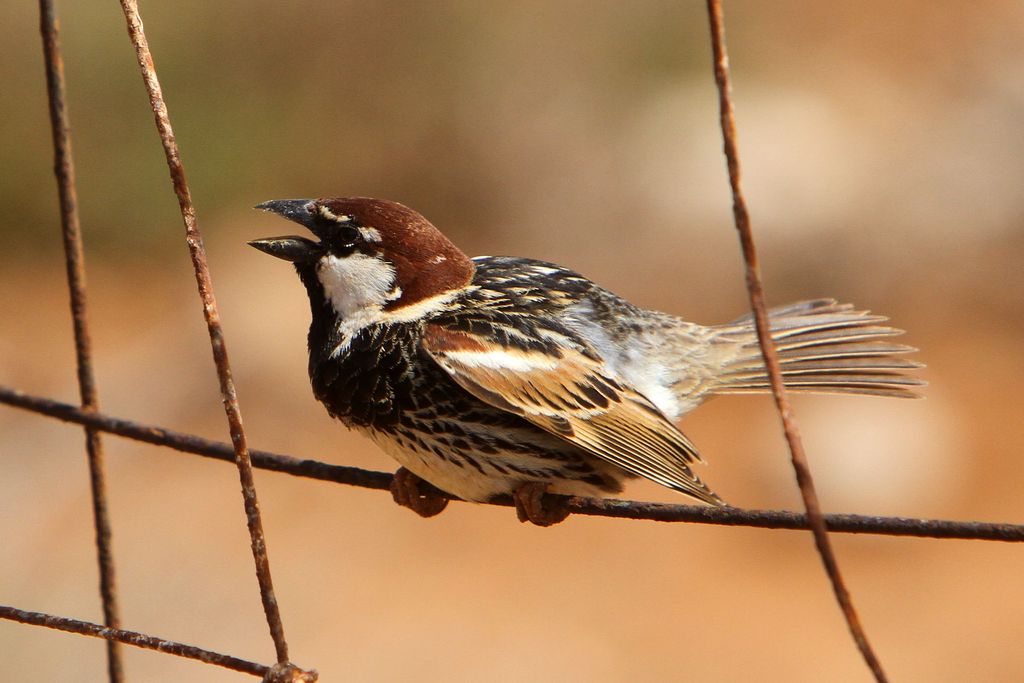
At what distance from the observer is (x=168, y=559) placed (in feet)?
21.7

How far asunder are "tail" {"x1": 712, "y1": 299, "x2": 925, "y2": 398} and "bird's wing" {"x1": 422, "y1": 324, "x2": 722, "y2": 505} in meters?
0.57

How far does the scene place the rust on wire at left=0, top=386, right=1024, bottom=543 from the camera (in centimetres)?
163

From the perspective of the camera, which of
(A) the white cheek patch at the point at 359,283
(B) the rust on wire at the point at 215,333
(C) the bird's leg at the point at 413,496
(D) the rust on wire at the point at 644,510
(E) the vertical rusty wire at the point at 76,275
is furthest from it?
(A) the white cheek patch at the point at 359,283

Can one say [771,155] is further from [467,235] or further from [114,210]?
[114,210]

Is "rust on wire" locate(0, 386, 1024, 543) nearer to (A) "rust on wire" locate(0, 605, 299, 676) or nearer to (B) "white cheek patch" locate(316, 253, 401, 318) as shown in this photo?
(A) "rust on wire" locate(0, 605, 299, 676)

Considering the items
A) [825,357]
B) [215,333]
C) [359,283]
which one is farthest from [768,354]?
[825,357]

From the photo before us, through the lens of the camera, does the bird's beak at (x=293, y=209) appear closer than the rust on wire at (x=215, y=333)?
No

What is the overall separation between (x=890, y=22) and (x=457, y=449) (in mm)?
11391

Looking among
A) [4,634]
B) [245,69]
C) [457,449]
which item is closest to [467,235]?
[245,69]

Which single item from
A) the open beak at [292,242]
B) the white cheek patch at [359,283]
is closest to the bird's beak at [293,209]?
the open beak at [292,242]

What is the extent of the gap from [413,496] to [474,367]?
0.36 meters

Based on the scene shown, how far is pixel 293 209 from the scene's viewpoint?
2977mm

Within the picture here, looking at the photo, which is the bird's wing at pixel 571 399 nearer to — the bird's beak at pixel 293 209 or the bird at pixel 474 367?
the bird at pixel 474 367

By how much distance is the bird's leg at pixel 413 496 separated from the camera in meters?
2.93
